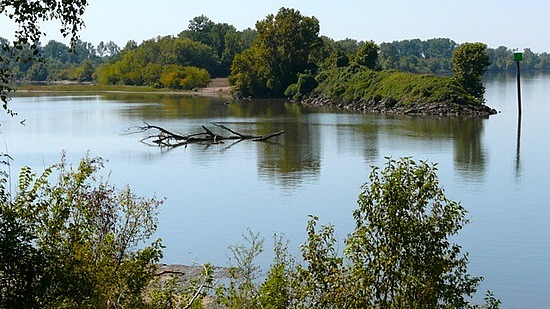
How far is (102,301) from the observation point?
9.84 meters

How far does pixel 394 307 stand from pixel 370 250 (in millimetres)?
732

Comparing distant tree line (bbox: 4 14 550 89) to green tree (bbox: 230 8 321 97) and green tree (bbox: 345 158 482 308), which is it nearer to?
green tree (bbox: 230 8 321 97)

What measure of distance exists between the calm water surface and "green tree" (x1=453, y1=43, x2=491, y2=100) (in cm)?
329

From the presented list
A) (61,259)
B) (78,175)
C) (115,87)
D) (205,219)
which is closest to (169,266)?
(205,219)

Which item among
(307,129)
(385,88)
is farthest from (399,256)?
(385,88)

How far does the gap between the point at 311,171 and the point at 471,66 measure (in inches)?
1344

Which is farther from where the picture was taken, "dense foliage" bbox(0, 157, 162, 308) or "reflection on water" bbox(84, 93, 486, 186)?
"reflection on water" bbox(84, 93, 486, 186)

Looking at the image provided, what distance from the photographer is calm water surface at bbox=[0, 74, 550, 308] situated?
19.6m

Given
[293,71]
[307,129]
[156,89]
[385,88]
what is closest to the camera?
[307,129]

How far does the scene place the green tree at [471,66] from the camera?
60938mm

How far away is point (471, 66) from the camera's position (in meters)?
61.3

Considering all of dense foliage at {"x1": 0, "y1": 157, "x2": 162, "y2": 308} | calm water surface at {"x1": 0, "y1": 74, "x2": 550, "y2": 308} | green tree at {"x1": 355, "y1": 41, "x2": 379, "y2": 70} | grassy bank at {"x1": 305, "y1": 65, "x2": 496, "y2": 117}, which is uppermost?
green tree at {"x1": 355, "y1": 41, "x2": 379, "y2": 70}

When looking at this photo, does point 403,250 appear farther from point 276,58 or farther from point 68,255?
point 276,58

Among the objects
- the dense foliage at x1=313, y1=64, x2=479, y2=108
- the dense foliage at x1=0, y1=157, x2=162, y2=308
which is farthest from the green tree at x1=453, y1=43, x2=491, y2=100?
the dense foliage at x1=0, y1=157, x2=162, y2=308
